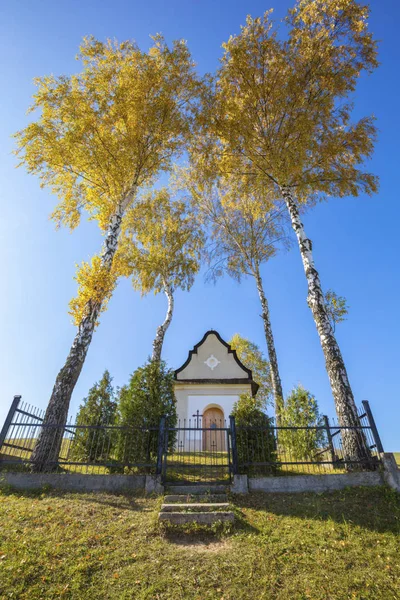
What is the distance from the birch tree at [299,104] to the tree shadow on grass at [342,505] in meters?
7.00

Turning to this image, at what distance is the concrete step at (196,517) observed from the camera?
5.54m

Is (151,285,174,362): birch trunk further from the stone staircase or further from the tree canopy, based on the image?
the stone staircase

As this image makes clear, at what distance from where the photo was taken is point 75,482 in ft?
23.4

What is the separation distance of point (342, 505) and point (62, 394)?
7489 mm

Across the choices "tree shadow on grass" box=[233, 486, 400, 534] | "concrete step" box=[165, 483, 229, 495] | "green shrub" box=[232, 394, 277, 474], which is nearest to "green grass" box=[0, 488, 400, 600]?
"tree shadow on grass" box=[233, 486, 400, 534]

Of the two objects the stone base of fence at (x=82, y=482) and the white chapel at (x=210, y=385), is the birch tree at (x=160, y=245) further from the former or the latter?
the stone base of fence at (x=82, y=482)

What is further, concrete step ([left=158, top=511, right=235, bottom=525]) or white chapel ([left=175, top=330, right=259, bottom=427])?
white chapel ([left=175, top=330, right=259, bottom=427])

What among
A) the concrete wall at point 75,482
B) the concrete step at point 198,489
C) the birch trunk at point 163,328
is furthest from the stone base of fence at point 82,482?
the birch trunk at point 163,328

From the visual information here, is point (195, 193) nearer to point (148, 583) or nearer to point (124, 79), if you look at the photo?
point (124, 79)

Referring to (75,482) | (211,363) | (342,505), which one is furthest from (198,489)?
(211,363)

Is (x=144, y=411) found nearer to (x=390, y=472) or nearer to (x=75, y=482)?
(x=75, y=482)

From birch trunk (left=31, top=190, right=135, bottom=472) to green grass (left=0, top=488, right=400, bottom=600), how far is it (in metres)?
1.40

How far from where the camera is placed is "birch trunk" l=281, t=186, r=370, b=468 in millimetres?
7625

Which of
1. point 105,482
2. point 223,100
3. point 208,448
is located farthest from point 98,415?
point 223,100
